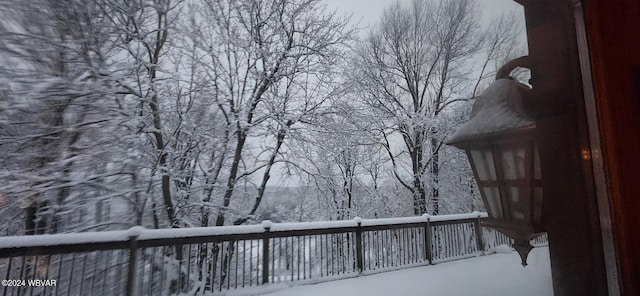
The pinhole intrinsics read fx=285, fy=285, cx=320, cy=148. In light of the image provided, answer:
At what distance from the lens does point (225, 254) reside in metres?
0.98

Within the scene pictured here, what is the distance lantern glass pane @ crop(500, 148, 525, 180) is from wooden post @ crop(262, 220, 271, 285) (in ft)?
2.67

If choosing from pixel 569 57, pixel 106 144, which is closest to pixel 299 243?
pixel 106 144

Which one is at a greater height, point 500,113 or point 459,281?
point 500,113

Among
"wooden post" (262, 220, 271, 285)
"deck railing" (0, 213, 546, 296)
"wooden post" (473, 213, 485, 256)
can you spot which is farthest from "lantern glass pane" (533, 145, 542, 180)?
"wooden post" (262, 220, 271, 285)

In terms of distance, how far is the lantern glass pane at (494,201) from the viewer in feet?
1.52

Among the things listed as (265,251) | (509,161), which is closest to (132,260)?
(265,251)

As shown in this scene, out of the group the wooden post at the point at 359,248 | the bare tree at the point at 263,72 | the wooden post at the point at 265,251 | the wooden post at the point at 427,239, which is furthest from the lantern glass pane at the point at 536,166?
the bare tree at the point at 263,72

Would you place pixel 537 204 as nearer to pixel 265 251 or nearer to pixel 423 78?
pixel 423 78

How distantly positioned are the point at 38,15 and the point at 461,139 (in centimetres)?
92

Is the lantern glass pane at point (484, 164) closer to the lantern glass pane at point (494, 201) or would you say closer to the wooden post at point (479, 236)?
the lantern glass pane at point (494, 201)

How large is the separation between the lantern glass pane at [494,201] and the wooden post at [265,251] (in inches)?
29.9

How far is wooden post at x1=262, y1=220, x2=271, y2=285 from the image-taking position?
3.24 feet

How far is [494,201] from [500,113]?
0.15 meters

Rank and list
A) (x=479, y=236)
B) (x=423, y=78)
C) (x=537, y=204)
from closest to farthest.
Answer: (x=537, y=204)
(x=479, y=236)
(x=423, y=78)
